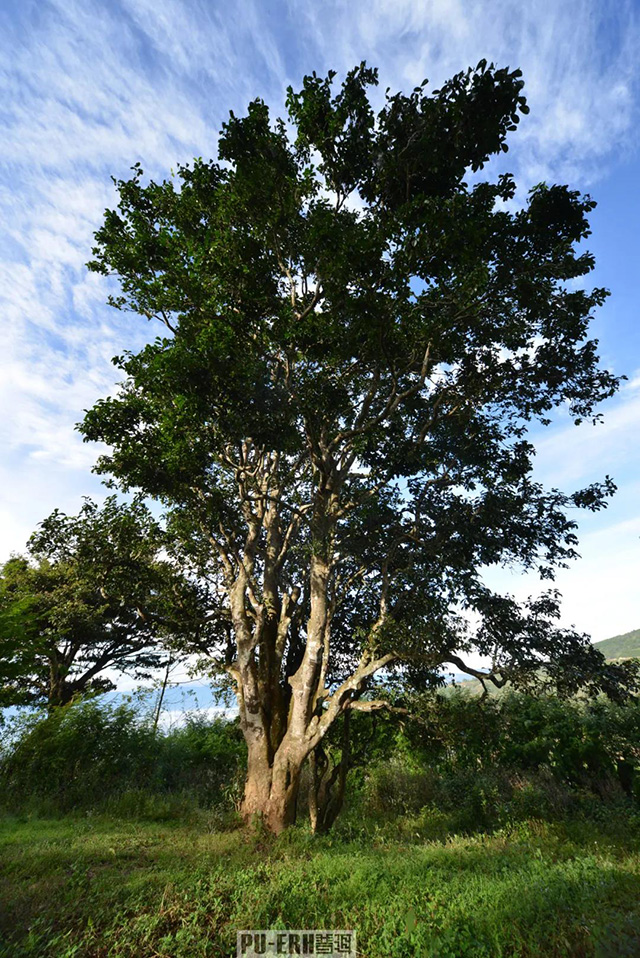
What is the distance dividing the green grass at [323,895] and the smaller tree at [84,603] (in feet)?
22.2

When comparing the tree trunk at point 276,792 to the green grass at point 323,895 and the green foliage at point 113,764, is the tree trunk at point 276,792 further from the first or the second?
the green foliage at point 113,764

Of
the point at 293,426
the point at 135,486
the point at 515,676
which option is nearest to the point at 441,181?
the point at 293,426

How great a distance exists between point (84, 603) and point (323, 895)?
19.0 meters

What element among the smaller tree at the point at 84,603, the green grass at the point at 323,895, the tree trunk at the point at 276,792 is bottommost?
the green grass at the point at 323,895

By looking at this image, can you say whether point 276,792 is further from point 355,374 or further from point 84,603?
point 84,603

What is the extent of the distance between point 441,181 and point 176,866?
590 inches

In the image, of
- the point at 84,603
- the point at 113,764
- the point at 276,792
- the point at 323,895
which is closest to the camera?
the point at 323,895

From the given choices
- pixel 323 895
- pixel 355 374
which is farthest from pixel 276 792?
pixel 355 374

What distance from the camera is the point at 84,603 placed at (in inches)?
856

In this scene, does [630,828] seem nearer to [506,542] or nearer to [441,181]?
[506,542]

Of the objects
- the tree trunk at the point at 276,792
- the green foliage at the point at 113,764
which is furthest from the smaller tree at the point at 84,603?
the tree trunk at the point at 276,792

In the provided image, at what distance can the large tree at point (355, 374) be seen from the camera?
32.4ft

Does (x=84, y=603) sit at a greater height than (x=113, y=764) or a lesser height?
greater

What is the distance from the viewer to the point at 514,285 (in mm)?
10438
